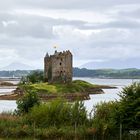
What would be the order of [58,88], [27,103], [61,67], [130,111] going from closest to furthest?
[130,111], [27,103], [58,88], [61,67]

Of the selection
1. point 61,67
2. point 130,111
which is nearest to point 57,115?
point 130,111

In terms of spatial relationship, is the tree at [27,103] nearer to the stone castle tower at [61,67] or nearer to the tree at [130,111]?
the tree at [130,111]

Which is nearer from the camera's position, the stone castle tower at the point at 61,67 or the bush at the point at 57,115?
the bush at the point at 57,115

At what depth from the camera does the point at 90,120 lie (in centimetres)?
5019

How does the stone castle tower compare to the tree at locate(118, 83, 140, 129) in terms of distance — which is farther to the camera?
the stone castle tower

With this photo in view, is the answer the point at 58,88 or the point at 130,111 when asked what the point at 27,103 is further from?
the point at 58,88

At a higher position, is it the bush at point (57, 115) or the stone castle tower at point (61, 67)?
the stone castle tower at point (61, 67)

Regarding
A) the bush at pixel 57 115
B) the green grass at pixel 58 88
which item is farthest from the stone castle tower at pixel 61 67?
the bush at pixel 57 115

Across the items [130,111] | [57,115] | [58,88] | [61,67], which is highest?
[61,67]

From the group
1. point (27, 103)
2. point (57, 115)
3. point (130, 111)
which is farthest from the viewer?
point (27, 103)

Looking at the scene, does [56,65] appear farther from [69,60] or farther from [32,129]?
[32,129]

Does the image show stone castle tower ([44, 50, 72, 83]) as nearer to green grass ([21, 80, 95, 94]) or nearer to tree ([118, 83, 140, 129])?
green grass ([21, 80, 95, 94])

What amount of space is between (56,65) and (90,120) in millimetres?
111164

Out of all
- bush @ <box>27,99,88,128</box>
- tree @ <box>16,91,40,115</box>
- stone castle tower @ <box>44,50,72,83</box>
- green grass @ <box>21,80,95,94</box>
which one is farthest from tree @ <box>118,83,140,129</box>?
stone castle tower @ <box>44,50,72,83</box>
